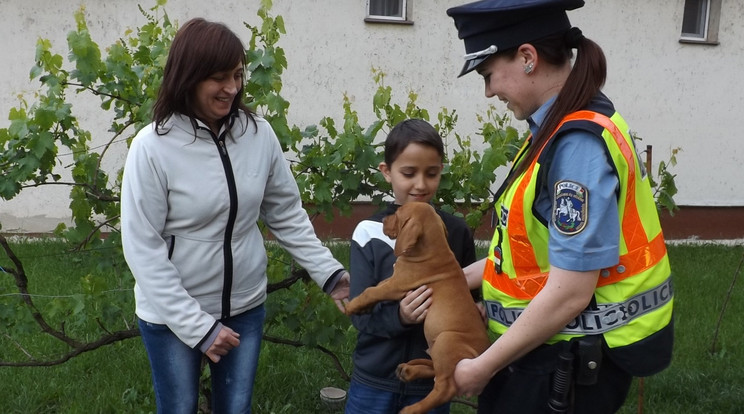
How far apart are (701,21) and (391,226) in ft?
30.2

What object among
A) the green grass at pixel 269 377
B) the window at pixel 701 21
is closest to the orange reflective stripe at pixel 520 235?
the green grass at pixel 269 377

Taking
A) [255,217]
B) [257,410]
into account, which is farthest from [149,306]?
[257,410]

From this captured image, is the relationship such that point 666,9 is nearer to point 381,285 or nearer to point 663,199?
point 663,199

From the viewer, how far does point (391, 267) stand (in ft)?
8.25

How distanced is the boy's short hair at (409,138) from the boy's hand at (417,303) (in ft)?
1.82

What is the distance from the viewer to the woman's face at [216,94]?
2502 millimetres

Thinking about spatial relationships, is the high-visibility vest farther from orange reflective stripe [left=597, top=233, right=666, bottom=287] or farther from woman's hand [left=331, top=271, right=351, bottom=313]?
woman's hand [left=331, top=271, right=351, bottom=313]

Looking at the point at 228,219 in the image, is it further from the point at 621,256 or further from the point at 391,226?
the point at 621,256

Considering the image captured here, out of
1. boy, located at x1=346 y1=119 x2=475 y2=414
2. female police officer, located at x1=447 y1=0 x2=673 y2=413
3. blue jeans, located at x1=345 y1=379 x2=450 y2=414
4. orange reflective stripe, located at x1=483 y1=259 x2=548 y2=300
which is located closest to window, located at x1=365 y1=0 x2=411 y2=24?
boy, located at x1=346 y1=119 x2=475 y2=414

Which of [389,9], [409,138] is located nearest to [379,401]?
[409,138]

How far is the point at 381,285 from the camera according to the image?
7.76 ft

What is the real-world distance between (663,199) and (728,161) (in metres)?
6.85

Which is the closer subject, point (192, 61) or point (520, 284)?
point (520, 284)

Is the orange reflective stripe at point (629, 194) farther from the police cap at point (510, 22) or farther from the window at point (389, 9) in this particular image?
the window at point (389, 9)
